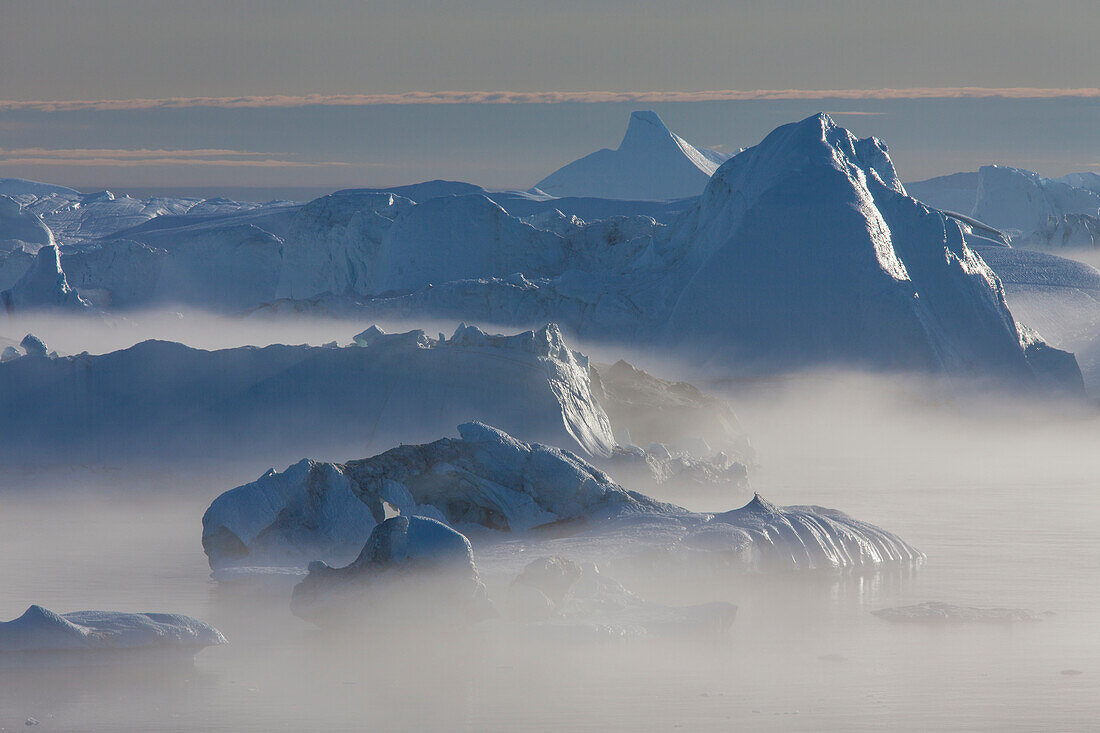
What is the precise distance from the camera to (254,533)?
12.6 meters

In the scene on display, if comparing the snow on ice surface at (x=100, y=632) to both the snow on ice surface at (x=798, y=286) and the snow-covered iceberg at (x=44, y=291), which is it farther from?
the snow-covered iceberg at (x=44, y=291)

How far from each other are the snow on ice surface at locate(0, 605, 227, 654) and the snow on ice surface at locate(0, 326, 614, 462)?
7.28m

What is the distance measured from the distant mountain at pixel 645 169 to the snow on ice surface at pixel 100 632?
4924cm

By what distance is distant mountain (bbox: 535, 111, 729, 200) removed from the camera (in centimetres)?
5888

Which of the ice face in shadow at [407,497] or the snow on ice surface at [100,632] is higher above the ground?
the ice face in shadow at [407,497]

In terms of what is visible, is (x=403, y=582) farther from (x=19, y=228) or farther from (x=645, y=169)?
(x=19, y=228)

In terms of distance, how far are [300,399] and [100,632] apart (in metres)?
8.11

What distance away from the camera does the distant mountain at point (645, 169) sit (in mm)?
58875

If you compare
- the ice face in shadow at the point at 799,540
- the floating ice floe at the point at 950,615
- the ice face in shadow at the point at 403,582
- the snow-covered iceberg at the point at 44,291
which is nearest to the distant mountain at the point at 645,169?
the snow-covered iceberg at the point at 44,291

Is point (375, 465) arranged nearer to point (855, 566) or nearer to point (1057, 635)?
point (855, 566)

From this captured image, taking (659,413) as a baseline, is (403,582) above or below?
below

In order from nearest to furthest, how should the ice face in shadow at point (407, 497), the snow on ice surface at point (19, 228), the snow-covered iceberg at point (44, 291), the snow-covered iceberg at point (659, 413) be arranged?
the ice face in shadow at point (407, 497) → the snow-covered iceberg at point (659, 413) → the snow-covered iceberg at point (44, 291) → the snow on ice surface at point (19, 228)

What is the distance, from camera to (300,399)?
1728cm

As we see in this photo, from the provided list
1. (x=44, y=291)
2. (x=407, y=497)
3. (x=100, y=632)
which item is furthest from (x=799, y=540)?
(x=44, y=291)
